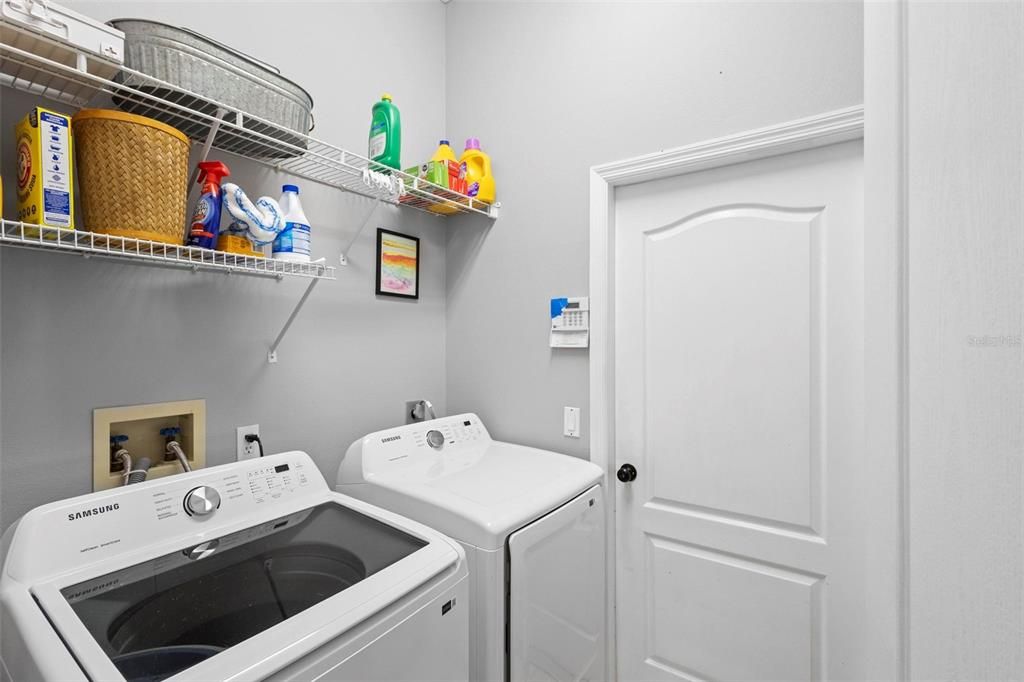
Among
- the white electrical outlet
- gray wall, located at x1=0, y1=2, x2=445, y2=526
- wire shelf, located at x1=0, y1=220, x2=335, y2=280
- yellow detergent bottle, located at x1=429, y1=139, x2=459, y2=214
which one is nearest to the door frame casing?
yellow detergent bottle, located at x1=429, y1=139, x2=459, y2=214

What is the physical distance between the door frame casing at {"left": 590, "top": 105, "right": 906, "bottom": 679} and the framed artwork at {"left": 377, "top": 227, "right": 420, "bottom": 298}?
81cm

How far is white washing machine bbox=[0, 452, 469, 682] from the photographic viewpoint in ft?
2.43

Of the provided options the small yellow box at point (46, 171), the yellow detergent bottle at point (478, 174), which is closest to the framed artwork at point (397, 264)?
the yellow detergent bottle at point (478, 174)

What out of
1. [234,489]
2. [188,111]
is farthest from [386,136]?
[234,489]

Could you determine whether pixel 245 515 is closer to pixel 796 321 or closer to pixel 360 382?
pixel 360 382

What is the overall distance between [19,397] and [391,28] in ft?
6.09

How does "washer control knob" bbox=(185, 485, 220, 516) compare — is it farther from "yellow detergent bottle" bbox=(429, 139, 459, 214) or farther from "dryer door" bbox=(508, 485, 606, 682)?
"yellow detergent bottle" bbox=(429, 139, 459, 214)

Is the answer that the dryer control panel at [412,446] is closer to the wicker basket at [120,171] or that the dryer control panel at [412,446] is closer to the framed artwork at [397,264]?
the framed artwork at [397,264]

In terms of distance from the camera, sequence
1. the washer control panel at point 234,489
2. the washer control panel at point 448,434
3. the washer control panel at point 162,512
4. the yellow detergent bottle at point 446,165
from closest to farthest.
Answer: the washer control panel at point 162,512
the washer control panel at point 234,489
the washer control panel at point 448,434
the yellow detergent bottle at point 446,165

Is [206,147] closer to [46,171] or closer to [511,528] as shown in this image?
[46,171]

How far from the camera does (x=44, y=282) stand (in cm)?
114

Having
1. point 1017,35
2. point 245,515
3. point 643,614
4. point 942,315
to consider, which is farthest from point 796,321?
point 245,515

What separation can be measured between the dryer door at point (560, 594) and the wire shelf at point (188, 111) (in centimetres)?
125

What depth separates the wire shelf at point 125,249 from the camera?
915 mm
